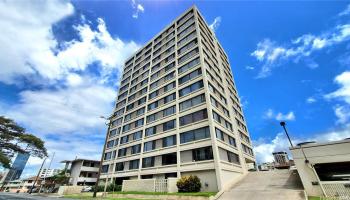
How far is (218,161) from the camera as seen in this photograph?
900 inches

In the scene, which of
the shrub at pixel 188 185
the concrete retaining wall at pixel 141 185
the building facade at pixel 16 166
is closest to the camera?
the shrub at pixel 188 185

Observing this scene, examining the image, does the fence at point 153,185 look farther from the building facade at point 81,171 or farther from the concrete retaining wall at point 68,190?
the building facade at point 81,171

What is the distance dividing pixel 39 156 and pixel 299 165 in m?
33.6

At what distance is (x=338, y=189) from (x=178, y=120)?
20.8 m

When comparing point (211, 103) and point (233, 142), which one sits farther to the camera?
point (233, 142)

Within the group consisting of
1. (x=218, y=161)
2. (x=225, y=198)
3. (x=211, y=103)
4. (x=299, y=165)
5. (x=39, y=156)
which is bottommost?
(x=225, y=198)

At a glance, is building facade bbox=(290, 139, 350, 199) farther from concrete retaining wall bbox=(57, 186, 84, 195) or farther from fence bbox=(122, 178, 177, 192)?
concrete retaining wall bbox=(57, 186, 84, 195)

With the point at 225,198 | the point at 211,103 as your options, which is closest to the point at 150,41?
the point at 211,103

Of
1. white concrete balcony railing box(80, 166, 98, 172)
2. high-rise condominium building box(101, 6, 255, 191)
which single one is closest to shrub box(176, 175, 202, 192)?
high-rise condominium building box(101, 6, 255, 191)

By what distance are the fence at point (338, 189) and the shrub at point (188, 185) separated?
476 inches

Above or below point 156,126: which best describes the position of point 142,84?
above

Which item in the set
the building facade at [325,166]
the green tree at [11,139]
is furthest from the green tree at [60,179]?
the building facade at [325,166]

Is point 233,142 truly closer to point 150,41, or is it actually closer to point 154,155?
point 154,155

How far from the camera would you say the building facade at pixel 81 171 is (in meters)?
57.5
